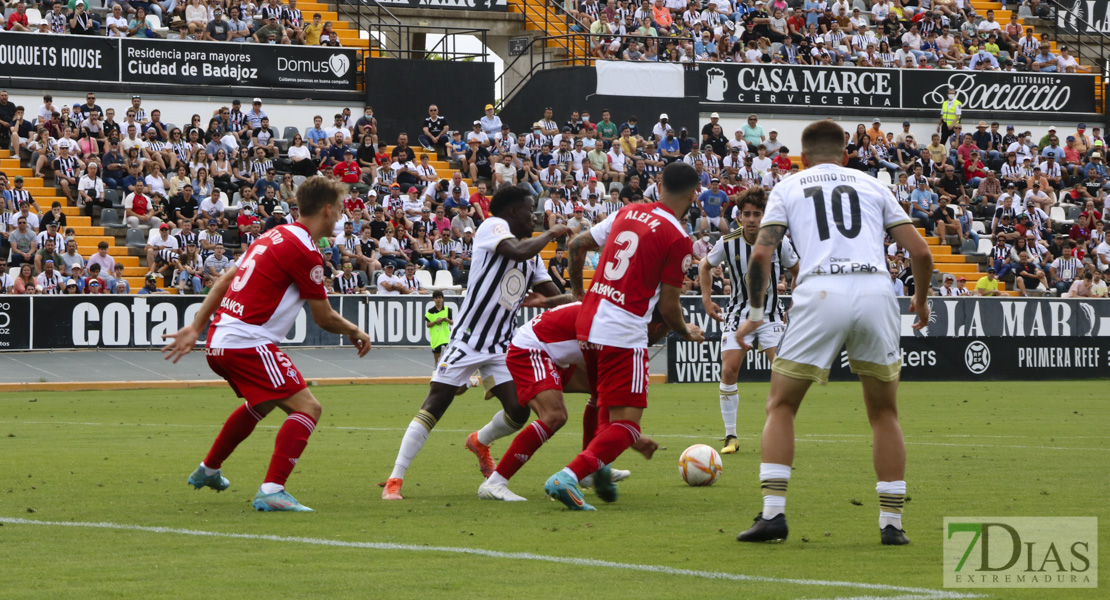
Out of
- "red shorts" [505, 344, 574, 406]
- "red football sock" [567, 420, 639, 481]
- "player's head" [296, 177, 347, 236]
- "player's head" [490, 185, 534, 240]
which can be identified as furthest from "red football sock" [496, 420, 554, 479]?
"player's head" [296, 177, 347, 236]

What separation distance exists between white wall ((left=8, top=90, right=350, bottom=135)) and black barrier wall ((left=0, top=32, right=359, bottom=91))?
37cm

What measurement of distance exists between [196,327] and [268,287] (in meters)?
0.50

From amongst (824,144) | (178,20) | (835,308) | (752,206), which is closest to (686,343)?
(752,206)

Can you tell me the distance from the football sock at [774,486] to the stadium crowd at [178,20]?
29.0m

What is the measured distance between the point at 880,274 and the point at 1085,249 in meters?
30.6

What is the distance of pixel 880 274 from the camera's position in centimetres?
723

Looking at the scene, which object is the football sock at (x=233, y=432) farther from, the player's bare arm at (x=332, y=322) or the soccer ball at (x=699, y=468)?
the soccer ball at (x=699, y=468)

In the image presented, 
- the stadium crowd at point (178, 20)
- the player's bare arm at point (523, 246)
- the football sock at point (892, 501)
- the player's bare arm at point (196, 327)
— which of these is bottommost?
the football sock at point (892, 501)

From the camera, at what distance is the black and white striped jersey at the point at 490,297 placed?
950cm

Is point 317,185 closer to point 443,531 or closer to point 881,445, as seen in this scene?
point 443,531

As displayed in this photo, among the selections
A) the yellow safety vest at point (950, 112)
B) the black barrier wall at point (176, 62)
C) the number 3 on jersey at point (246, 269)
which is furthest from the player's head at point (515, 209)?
the yellow safety vest at point (950, 112)

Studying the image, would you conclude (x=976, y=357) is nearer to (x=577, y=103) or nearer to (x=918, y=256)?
(x=577, y=103)

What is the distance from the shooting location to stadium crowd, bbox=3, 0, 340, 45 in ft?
107

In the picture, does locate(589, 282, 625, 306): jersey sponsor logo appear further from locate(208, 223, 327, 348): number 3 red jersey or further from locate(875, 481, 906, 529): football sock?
locate(875, 481, 906, 529): football sock
